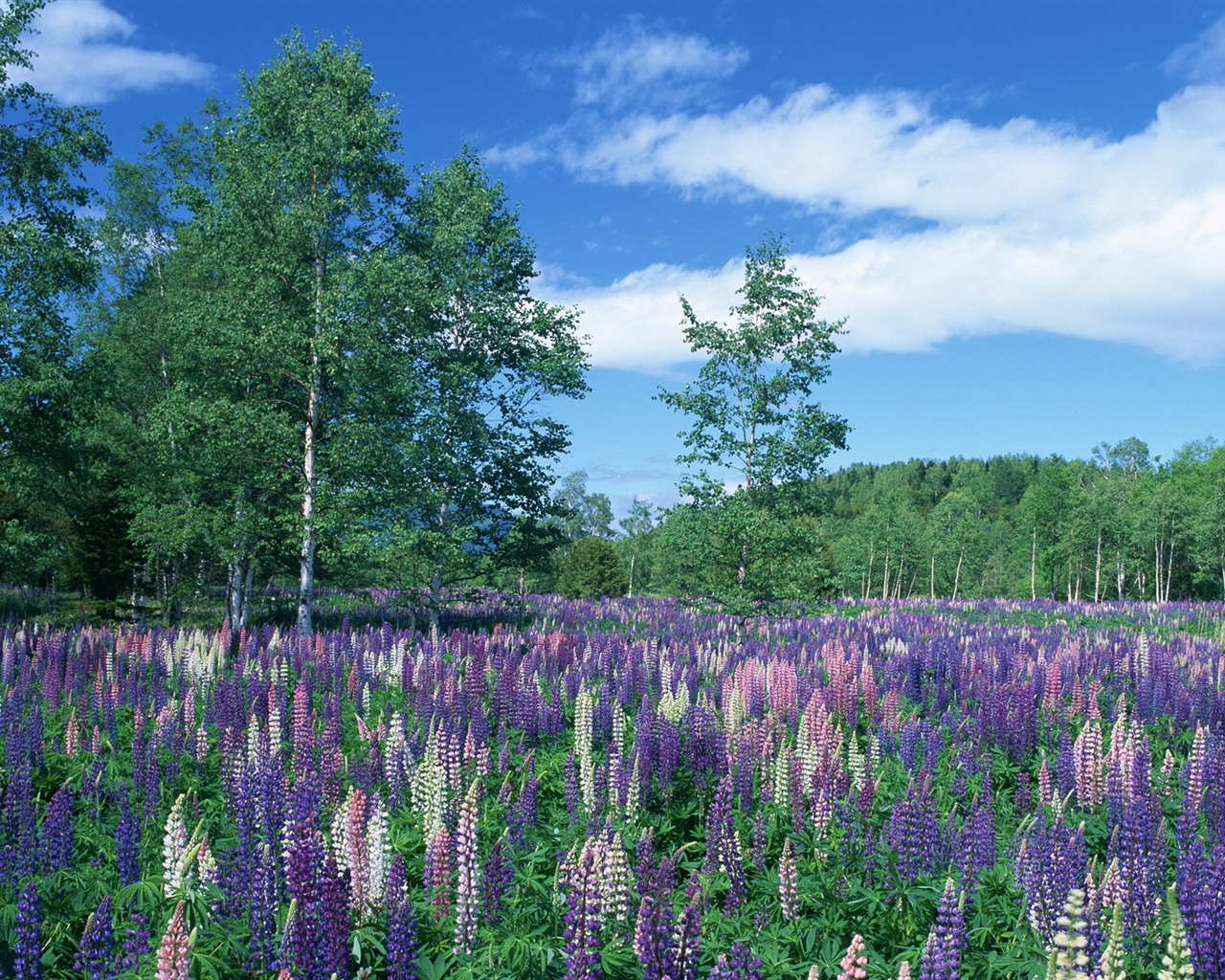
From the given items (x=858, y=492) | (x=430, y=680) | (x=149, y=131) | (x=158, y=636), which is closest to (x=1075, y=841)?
(x=430, y=680)

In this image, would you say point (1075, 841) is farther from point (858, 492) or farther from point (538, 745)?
point (858, 492)

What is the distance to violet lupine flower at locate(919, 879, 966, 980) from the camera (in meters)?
3.48

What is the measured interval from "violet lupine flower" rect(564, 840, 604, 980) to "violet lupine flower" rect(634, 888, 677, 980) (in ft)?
0.71

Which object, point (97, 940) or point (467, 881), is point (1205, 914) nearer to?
point (467, 881)

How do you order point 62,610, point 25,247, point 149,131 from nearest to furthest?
point 25,247
point 62,610
point 149,131

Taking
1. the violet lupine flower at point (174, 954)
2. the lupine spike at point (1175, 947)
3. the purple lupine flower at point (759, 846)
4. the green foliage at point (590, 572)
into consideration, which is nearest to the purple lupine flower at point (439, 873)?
the violet lupine flower at point (174, 954)

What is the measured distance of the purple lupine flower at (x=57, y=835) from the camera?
5.26 meters

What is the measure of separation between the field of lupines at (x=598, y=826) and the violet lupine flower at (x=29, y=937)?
2 cm

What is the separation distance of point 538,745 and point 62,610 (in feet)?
78.2

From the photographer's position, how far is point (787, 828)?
643 cm

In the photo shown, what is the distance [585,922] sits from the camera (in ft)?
12.2

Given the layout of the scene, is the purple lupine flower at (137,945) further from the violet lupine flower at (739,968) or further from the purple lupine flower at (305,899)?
the violet lupine flower at (739,968)

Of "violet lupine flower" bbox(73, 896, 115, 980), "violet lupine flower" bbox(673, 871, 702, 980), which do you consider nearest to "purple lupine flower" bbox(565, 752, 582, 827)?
"violet lupine flower" bbox(673, 871, 702, 980)

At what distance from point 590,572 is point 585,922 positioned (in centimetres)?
4247
